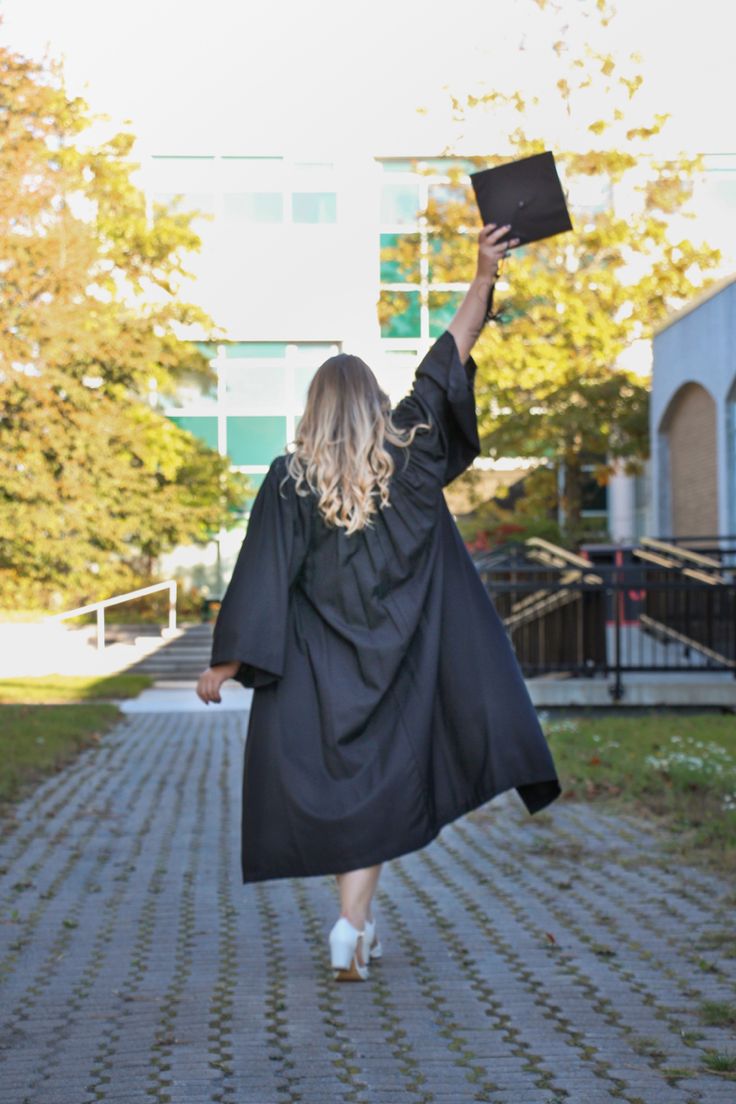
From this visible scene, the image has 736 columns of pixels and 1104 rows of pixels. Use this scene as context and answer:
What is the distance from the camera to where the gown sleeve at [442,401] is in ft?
17.3

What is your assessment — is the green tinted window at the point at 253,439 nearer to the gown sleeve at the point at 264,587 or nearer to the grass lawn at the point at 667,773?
the grass lawn at the point at 667,773

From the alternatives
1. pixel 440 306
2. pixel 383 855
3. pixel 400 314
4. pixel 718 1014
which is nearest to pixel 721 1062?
pixel 718 1014

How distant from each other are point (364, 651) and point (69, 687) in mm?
16023

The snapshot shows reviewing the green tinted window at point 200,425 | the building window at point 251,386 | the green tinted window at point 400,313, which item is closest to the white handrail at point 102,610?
the green tinted window at point 400,313

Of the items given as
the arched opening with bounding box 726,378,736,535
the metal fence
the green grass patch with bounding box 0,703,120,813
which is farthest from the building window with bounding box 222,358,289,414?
the metal fence

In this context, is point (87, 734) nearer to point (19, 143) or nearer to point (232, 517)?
point (19, 143)

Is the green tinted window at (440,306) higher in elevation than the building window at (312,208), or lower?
lower

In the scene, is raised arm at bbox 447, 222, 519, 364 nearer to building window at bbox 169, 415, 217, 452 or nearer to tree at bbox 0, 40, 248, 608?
tree at bbox 0, 40, 248, 608

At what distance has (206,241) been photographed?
34469 mm

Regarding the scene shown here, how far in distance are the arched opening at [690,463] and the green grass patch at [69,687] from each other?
26.2ft

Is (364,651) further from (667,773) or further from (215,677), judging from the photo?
(667,773)

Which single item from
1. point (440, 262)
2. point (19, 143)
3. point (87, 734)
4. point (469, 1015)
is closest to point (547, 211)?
point (469, 1015)

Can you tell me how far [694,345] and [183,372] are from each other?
1363 centimetres

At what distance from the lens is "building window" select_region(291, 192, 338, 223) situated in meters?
36.0
